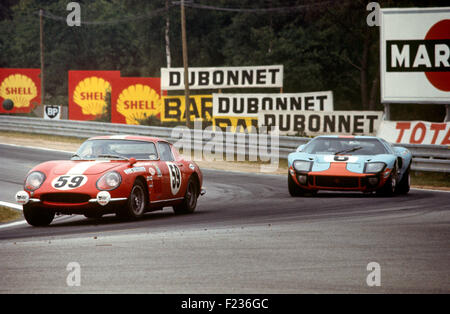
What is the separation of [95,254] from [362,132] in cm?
2156

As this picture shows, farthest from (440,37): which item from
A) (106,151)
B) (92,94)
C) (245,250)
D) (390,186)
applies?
(92,94)

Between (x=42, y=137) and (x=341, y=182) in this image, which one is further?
(x=42, y=137)

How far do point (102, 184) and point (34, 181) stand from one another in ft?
3.18

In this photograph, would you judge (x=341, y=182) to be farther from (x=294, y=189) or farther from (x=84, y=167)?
(x=84, y=167)

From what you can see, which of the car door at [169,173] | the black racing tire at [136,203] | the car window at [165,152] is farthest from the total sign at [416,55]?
the black racing tire at [136,203]

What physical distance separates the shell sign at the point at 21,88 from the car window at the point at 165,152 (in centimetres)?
3372

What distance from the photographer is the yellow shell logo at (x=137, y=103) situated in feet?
127

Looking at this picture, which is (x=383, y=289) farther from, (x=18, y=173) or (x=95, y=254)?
(x=18, y=173)

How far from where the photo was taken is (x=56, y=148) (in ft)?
96.6

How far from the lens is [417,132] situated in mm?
23375

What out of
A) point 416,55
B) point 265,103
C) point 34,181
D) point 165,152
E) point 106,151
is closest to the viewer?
point 34,181

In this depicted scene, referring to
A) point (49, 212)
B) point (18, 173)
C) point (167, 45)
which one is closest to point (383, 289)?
point (49, 212)

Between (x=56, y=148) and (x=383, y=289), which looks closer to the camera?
(x=383, y=289)

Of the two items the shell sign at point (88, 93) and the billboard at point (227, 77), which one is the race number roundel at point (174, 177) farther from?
the shell sign at point (88, 93)
